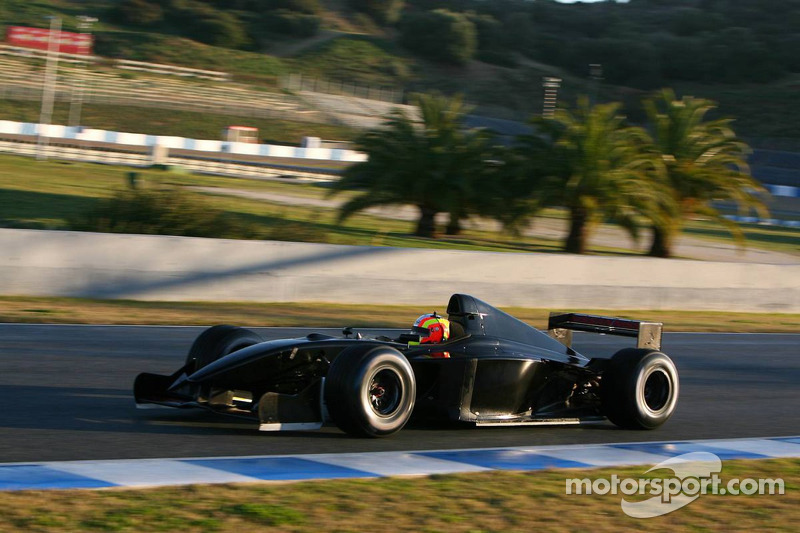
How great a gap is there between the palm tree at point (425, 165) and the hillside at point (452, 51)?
59194 mm

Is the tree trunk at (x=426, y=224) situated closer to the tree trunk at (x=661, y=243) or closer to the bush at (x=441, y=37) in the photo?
the tree trunk at (x=661, y=243)

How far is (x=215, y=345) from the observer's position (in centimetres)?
749

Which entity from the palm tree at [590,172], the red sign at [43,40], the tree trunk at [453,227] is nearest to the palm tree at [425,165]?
the tree trunk at [453,227]

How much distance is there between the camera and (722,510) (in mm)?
5617

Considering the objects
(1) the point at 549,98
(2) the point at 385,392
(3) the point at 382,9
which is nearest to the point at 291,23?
(3) the point at 382,9

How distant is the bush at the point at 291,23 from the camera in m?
108

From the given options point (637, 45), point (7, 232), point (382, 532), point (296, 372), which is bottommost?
point (382, 532)

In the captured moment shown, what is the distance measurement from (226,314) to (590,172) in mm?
12286

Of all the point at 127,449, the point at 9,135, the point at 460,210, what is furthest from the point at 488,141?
the point at 9,135

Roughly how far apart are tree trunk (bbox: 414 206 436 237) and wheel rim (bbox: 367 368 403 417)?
1994 cm

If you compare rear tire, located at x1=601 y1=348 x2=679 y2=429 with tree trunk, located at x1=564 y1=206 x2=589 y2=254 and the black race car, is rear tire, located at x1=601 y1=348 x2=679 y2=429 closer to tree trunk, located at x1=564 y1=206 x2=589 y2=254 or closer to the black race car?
the black race car

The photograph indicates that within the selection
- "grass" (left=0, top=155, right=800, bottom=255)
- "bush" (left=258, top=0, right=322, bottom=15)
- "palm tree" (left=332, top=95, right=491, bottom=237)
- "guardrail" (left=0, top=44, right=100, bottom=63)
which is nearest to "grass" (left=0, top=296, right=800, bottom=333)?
"grass" (left=0, top=155, right=800, bottom=255)

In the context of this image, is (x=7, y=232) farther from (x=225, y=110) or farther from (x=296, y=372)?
(x=225, y=110)

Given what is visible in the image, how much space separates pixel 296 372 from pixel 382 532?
221cm
